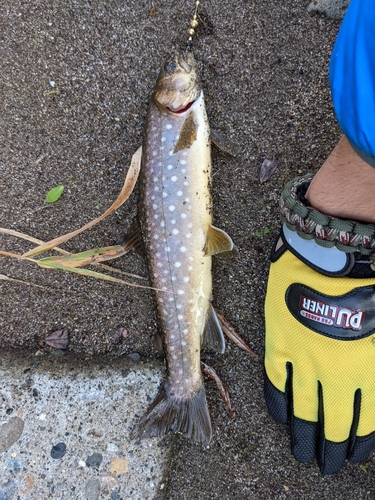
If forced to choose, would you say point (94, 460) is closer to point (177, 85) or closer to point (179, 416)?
point (179, 416)

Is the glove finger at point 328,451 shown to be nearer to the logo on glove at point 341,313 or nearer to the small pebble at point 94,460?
the logo on glove at point 341,313

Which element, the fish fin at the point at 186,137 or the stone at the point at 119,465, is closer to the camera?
the fish fin at the point at 186,137

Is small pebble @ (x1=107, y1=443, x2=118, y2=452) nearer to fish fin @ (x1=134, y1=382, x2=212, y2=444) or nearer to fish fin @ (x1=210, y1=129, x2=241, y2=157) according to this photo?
fish fin @ (x1=134, y1=382, x2=212, y2=444)

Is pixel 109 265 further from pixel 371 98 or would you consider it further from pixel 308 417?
pixel 371 98

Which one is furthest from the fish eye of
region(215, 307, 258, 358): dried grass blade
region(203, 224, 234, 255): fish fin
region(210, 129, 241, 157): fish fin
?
region(215, 307, 258, 358): dried grass blade

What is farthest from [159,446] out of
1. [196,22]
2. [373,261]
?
[196,22]

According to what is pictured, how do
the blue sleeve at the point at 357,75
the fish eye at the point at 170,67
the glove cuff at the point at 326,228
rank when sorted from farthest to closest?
the fish eye at the point at 170,67 → the glove cuff at the point at 326,228 → the blue sleeve at the point at 357,75

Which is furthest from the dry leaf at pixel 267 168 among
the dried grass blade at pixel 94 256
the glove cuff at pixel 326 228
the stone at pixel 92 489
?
the stone at pixel 92 489
